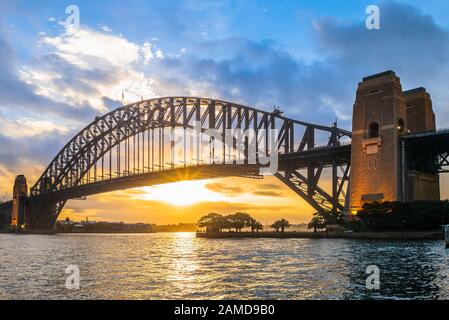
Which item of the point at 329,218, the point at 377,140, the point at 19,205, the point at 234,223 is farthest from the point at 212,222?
the point at 19,205

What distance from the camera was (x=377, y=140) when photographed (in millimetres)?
78188

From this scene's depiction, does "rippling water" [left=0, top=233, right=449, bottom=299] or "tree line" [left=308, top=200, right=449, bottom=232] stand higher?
"tree line" [left=308, top=200, right=449, bottom=232]

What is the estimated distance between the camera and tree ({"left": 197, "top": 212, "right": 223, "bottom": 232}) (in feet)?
382

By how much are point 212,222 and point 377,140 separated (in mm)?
49241

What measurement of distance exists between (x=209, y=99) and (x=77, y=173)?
150 feet

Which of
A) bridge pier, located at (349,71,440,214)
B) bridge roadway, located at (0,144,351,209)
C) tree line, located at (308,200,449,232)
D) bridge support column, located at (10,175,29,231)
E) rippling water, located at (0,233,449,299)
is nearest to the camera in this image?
rippling water, located at (0,233,449,299)

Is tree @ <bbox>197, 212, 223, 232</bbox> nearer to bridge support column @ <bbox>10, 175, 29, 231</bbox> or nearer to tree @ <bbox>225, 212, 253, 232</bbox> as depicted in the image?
tree @ <bbox>225, 212, 253, 232</bbox>

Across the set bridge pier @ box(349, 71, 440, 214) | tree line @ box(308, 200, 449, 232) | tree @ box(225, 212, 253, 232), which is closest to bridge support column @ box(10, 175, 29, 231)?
tree @ box(225, 212, 253, 232)

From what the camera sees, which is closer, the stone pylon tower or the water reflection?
the water reflection

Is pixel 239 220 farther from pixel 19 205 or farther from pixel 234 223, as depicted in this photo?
pixel 19 205

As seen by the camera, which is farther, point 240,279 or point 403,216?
point 403,216

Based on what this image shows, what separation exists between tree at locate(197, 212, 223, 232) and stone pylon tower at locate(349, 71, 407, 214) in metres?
41.4
